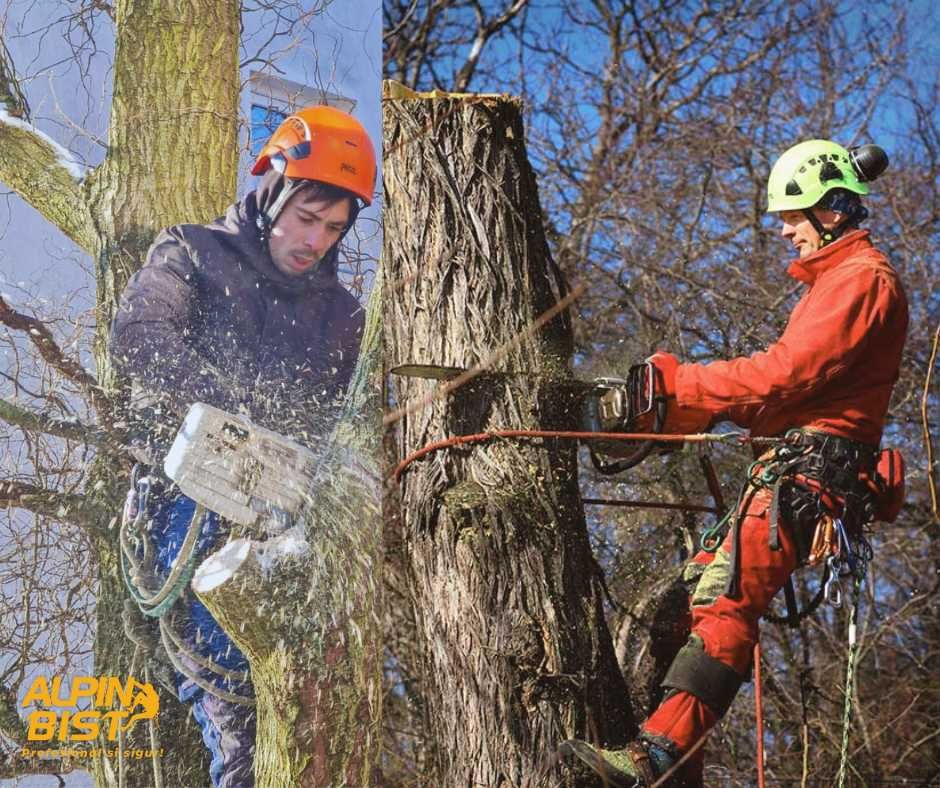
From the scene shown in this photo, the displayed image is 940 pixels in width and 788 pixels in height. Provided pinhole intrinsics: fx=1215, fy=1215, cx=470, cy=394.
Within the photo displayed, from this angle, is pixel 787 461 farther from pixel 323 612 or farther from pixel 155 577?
pixel 155 577

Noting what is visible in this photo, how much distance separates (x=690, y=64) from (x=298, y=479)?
7.33m

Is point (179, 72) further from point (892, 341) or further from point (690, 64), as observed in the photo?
point (690, 64)

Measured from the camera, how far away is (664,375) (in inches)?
132

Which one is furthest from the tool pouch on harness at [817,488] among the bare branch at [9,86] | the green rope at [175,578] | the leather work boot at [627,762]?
the bare branch at [9,86]

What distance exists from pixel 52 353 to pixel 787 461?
1914 millimetres

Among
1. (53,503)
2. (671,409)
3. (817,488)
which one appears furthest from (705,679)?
(53,503)

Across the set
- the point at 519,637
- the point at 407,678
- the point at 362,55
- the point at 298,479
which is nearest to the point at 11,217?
the point at 298,479

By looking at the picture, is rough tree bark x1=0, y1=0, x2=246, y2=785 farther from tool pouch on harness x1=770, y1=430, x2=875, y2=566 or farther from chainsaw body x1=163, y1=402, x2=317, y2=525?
tool pouch on harness x1=770, y1=430, x2=875, y2=566

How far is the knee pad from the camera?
3150 millimetres

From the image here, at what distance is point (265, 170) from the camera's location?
3111 mm

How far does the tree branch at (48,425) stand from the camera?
8.40ft

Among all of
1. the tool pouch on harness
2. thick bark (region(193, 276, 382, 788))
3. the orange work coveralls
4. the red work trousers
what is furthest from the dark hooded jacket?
the tool pouch on harness

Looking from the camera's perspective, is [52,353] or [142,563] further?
[142,563]

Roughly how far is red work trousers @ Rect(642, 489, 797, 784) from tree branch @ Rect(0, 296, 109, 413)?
1631 millimetres
